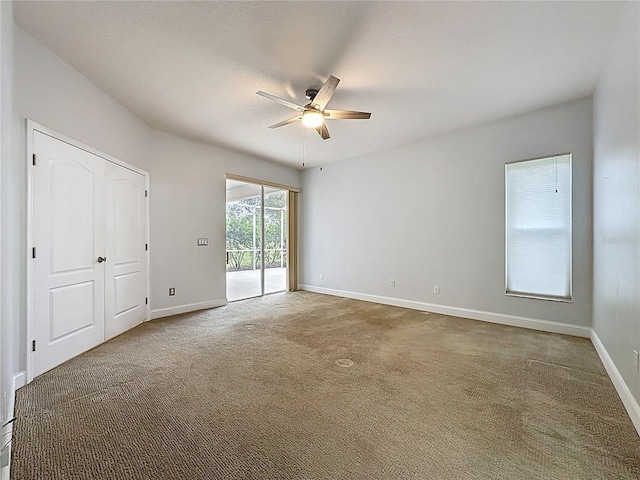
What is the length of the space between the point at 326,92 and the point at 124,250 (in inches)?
126

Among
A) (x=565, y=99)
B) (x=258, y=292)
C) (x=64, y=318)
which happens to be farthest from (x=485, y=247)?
(x=64, y=318)

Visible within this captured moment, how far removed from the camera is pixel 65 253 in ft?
9.38

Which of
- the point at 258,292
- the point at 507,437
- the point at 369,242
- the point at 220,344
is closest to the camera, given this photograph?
the point at 507,437

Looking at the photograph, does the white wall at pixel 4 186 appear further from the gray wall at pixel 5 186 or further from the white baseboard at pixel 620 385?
the white baseboard at pixel 620 385

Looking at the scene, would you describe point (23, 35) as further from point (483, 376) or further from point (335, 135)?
point (483, 376)

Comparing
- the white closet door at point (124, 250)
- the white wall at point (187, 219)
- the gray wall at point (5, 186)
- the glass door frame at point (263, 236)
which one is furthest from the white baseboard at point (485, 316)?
the gray wall at point (5, 186)

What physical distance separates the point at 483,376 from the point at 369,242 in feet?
11.2

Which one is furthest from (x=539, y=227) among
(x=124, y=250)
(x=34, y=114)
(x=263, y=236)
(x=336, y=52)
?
(x=34, y=114)

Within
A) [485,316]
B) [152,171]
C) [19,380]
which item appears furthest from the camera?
[152,171]

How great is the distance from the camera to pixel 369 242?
226 inches

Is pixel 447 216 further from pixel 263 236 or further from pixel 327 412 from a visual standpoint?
pixel 327 412

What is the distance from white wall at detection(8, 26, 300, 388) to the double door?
0.46 feet

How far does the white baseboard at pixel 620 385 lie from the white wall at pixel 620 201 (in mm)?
56

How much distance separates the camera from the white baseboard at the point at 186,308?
448cm
